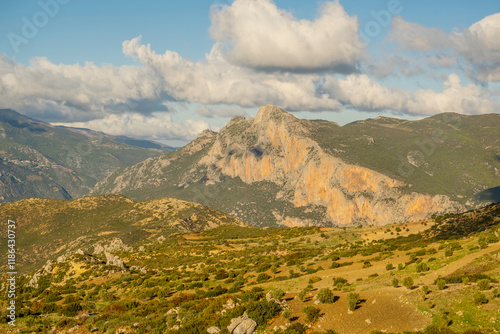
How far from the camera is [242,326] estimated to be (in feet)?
Result: 81.1

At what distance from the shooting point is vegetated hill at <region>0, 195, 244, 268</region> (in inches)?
6068

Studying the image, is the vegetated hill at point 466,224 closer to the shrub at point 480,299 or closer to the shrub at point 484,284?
the shrub at point 484,284

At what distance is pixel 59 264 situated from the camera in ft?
217

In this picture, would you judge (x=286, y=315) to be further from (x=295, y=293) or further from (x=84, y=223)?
(x=84, y=223)

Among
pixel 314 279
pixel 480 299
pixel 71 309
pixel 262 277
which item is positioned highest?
pixel 480 299

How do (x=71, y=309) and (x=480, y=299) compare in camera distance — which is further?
(x=71, y=309)

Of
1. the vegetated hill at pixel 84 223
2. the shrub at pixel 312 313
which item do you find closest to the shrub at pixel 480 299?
the shrub at pixel 312 313

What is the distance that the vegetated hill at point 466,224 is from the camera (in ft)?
200

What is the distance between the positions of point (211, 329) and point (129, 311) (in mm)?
15287

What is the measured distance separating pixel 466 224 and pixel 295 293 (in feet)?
165

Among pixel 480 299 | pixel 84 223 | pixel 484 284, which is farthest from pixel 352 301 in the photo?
pixel 84 223

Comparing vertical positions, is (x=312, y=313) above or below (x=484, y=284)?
below

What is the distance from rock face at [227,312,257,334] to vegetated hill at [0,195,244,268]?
120101 mm

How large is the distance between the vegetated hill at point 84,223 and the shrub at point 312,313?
121 meters
